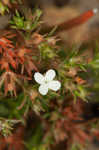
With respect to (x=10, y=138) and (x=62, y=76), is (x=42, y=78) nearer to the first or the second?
(x=62, y=76)

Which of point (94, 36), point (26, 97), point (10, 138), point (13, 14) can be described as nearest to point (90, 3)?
point (94, 36)

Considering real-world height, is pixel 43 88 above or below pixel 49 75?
below

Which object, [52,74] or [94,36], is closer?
[52,74]

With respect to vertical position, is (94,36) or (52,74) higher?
(94,36)

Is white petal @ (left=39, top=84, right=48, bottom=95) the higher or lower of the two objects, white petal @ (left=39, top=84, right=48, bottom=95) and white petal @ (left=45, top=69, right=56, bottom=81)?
the lower

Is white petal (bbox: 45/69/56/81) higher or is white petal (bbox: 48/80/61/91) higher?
white petal (bbox: 45/69/56/81)

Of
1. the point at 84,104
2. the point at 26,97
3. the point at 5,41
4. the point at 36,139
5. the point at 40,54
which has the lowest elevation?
the point at 36,139

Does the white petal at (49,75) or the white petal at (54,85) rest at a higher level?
the white petal at (49,75)

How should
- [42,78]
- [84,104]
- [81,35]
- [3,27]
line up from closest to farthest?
[42,78]
[3,27]
[84,104]
[81,35]
